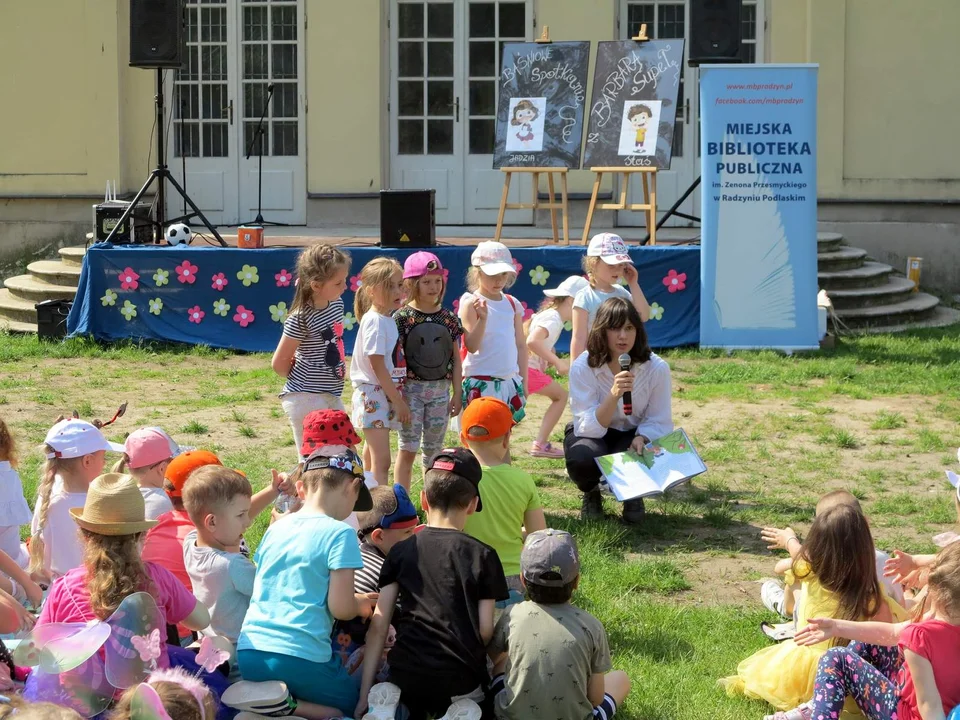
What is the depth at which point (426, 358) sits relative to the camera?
568 cm

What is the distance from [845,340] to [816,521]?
22.8 ft

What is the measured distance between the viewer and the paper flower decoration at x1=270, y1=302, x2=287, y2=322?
1030 centimetres

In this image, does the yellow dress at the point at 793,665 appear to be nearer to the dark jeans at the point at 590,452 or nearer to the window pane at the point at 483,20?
the dark jeans at the point at 590,452

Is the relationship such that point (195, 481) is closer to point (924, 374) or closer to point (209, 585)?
point (209, 585)

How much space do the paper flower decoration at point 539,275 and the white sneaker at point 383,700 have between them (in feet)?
22.3

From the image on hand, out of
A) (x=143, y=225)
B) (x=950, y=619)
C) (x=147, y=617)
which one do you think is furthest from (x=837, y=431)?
(x=143, y=225)

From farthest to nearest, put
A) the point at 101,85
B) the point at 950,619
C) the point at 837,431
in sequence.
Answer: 1. the point at 101,85
2. the point at 837,431
3. the point at 950,619

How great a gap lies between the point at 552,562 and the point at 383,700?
648 millimetres

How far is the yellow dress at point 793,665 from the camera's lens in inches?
148

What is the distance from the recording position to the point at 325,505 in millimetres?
3754

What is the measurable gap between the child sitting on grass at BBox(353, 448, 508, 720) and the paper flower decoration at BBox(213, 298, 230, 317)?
6.99 metres

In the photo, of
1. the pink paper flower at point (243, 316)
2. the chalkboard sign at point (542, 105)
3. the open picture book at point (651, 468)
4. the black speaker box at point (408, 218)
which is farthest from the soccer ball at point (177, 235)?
the open picture book at point (651, 468)

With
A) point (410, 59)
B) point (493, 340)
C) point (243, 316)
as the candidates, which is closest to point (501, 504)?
point (493, 340)

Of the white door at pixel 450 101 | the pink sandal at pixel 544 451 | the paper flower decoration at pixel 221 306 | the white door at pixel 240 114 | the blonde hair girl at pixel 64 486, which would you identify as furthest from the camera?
the white door at pixel 240 114
